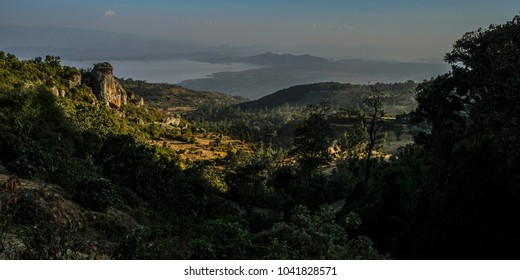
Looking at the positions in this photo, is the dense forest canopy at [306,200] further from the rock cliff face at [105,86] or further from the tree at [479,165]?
the rock cliff face at [105,86]

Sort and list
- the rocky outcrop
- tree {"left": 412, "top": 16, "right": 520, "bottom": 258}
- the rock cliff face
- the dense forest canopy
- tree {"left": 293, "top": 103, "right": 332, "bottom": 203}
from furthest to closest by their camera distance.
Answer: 1. the rock cliff face
2. tree {"left": 293, "top": 103, "right": 332, "bottom": 203}
3. tree {"left": 412, "top": 16, "right": 520, "bottom": 258}
4. the dense forest canopy
5. the rocky outcrop

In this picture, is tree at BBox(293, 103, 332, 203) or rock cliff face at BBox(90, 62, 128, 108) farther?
rock cliff face at BBox(90, 62, 128, 108)

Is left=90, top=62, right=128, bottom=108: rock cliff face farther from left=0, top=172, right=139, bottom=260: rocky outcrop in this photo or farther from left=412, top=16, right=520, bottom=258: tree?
left=412, top=16, right=520, bottom=258: tree

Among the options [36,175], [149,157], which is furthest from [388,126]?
[36,175]

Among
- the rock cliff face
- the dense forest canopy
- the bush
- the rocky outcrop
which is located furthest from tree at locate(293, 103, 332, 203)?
the rock cliff face

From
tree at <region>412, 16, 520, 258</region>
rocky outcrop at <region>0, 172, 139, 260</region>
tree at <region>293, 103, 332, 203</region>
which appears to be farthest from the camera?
tree at <region>293, 103, 332, 203</region>

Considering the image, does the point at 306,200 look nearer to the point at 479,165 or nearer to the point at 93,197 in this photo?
the point at 479,165

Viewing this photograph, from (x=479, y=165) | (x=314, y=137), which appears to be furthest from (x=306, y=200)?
(x=479, y=165)

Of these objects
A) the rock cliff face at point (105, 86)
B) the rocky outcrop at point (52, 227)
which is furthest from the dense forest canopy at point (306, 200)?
the rock cliff face at point (105, 86)
